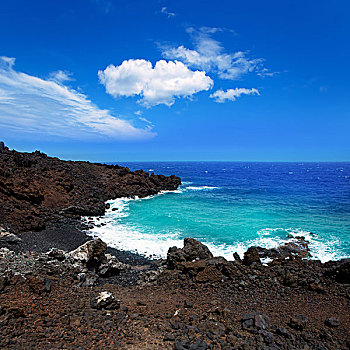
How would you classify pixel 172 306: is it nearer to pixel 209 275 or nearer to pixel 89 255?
pixel 209 275

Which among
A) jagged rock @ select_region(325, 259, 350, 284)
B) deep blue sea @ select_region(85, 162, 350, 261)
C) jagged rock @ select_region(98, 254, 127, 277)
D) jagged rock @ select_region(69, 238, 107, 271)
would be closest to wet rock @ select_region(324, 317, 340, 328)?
jagged rock @ select_region(325, 259, 350, 284)

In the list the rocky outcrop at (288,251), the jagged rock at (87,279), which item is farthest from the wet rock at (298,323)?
the rocky outcrop at (288,251)

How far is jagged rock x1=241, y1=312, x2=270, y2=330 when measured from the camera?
24.1ft

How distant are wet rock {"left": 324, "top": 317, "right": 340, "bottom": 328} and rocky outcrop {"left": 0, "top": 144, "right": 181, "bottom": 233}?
72.9ft

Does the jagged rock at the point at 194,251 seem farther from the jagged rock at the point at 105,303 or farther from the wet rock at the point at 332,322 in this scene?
the wet rock at the point at 332,322

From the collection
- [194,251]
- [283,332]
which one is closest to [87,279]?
[194,251]

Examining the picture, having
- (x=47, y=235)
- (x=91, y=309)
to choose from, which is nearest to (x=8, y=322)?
(x=91, y=309)

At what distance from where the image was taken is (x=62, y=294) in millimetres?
8523

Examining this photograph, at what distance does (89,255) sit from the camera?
41.2ft

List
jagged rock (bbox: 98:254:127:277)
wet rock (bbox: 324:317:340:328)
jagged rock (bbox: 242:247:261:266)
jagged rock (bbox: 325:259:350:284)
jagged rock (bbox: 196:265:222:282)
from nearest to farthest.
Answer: wet rock (bbox: 324:317:340:328)
jagged rock (bbox: 325:259:350:284)
jagged rock (bbox: 196:265:222:282)
jagged rock (bbox: 98:254:127:277)
jagged rock (bbox: 242:247:261:266)

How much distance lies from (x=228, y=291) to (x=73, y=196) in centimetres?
2910

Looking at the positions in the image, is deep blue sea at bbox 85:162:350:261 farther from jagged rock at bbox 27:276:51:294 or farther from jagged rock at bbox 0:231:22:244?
jagged rock at bbox 27:276:51:294

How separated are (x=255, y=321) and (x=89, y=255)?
9.22 metres

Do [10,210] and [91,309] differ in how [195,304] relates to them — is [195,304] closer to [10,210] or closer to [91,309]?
[91,309]
